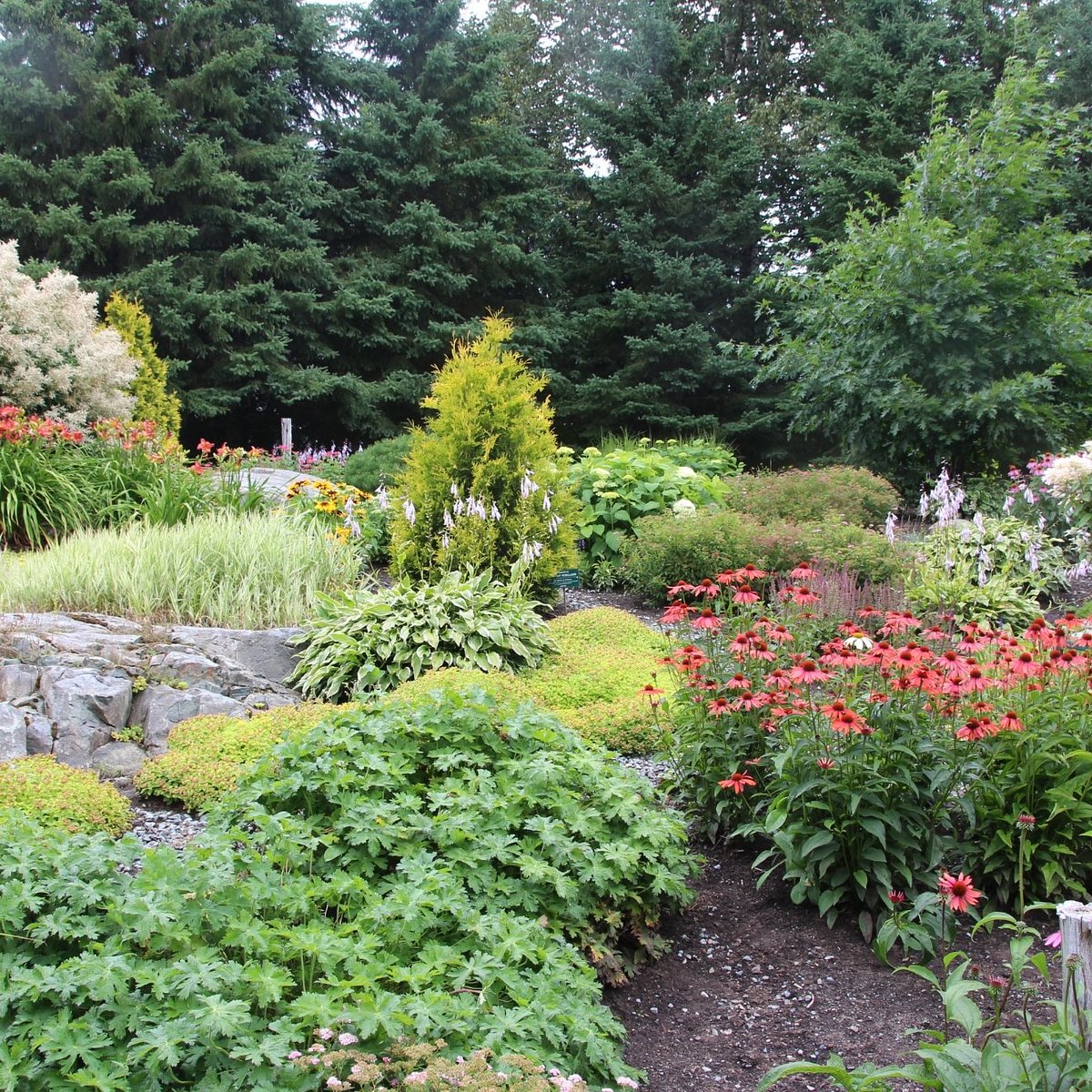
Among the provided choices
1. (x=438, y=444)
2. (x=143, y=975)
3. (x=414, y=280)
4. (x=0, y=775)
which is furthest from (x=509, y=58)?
(x=143, y=975)

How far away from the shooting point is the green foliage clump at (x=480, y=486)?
6688 millimetres

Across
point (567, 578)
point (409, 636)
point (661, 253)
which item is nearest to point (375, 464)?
point (567, 578)

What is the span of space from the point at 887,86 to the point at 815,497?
1240 centimetres

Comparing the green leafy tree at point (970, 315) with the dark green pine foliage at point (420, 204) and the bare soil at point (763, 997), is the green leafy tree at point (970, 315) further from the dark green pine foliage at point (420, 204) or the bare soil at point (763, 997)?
the bare soil at point (763, 997)

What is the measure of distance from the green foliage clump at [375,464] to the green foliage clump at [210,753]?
265 inches

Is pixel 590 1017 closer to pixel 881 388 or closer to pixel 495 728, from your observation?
pixel 495 728

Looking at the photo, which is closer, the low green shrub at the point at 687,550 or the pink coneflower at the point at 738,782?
the pink coneflower at the point at 738,782

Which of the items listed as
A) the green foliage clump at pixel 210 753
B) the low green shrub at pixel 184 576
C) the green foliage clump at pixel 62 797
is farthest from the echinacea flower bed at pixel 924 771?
the low green shrub at pixel 184 576

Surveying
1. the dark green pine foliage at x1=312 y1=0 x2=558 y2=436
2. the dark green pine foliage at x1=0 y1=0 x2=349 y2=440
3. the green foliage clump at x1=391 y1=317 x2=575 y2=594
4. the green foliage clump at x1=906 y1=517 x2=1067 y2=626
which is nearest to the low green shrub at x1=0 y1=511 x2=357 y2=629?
the green foliage clump at x1=391 y1=317 x2=575 y2=594

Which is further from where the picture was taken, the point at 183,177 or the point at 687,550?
the point at 183,177

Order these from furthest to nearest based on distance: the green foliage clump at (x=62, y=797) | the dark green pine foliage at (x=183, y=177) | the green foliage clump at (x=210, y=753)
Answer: the dark green pine foliage at (x=183, y=177), the green foliage clump at (x=210, y=753), the green foliage clump at (x=62, y=797)

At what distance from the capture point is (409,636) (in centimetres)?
553

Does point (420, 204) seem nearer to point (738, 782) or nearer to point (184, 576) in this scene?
point (184, 576)

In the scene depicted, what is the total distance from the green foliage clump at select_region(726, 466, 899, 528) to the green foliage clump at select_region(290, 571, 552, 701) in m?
3.67
